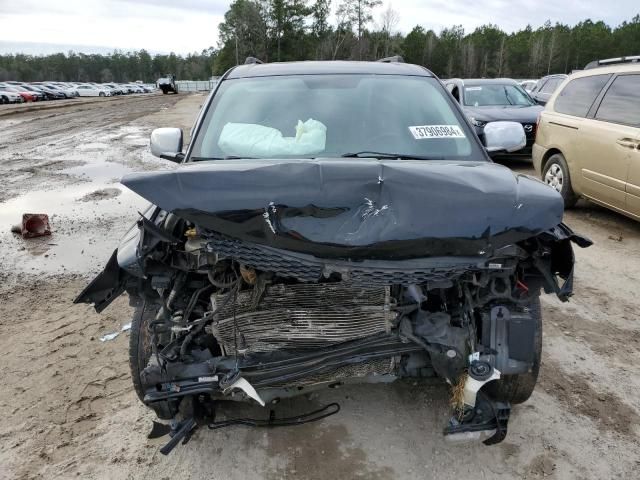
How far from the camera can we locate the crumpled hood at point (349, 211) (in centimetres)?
203

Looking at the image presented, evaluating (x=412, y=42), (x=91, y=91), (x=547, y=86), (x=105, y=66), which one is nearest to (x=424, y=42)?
(x=412, y=42)

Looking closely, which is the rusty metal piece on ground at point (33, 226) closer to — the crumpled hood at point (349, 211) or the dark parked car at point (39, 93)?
the crumpled hood at point (349, 211)

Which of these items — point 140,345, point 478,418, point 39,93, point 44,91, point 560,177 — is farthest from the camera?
point 44,91

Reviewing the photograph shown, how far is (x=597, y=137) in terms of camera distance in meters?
5.96

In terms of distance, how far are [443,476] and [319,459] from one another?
61cm

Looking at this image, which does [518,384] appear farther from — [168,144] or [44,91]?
[44,91]

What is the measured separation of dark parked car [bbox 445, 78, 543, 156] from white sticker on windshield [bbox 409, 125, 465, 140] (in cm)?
679

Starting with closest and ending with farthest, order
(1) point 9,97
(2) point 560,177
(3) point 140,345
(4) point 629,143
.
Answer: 1. (3) point 140,345
2. (4) point 629,143
3. (2) point 560,177
4. (1) point 9,97

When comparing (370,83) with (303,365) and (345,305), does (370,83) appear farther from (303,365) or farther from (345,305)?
(303,365)

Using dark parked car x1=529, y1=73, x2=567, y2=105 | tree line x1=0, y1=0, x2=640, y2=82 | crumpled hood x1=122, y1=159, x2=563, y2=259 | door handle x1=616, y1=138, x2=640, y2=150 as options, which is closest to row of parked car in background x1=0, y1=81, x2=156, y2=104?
tree line x1=0, y1=0, x2=640, y2=82

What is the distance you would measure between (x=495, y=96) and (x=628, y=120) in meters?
5.58

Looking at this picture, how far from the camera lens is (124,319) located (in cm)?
411

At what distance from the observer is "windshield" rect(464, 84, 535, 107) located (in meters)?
10.8

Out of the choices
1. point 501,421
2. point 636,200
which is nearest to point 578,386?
point 501,421
